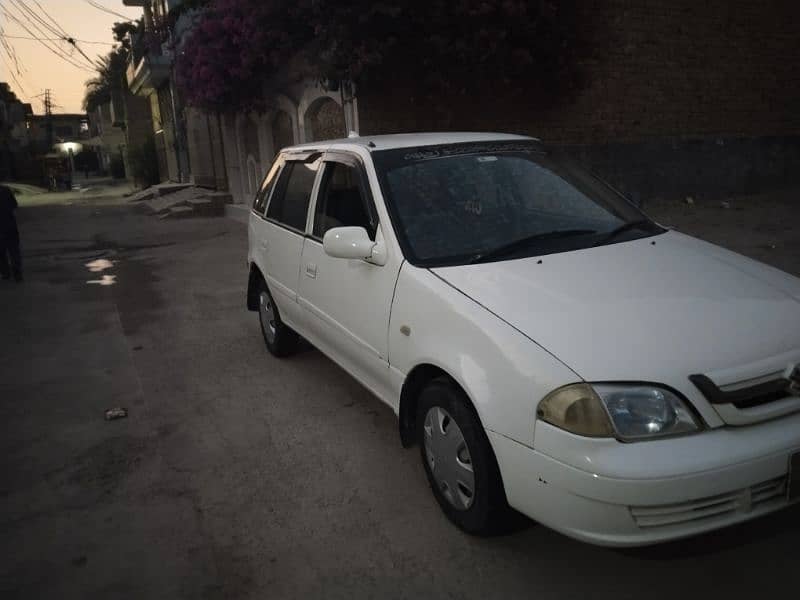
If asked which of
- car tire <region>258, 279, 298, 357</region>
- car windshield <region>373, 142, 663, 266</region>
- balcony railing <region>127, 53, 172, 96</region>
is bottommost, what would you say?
car tire <region>258, 279, 298, 357</region>

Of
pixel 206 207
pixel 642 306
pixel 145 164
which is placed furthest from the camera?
pixel 145 164

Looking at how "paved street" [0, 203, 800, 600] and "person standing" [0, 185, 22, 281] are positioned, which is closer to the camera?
"paved street" [0, 203, 800, 600]

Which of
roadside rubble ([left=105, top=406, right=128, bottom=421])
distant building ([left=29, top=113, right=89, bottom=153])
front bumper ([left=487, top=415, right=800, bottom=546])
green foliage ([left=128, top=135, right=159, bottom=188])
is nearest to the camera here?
front bumper ([left=487, top=415, right=800, bottom=546])

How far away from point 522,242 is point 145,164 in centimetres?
3049

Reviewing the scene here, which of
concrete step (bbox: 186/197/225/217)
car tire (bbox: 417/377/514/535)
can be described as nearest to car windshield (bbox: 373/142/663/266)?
car tire (bbox: 417/377/514/535)

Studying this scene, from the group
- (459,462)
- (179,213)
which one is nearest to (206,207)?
(179,213)

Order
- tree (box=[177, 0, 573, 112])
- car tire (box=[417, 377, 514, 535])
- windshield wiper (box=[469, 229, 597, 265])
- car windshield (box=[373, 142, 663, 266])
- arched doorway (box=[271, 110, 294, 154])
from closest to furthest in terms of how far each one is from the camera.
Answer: car tire (box=[417, 377, 514, 535]) < windshield wiper (box=[469, 229, 597, 265]) < car windshield (box=[373, 142, 663, 266]) < tree (box=[177, 0, 573, 112]) < arched doorway (box=[271, 110, 294, 154])

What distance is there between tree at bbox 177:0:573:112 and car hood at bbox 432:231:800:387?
739cm

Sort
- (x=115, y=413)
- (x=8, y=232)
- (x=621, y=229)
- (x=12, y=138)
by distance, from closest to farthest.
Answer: (x=621, y=229) → (x=115, y=413) → (x=8, y=232) → (x=12, y=138)

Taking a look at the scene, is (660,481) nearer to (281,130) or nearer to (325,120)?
(325,120)

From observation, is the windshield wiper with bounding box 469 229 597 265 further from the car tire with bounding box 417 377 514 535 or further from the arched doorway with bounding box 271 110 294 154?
the arched doorway with bounding box 271 110 294 154

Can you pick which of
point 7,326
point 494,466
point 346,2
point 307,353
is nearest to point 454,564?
point 494,466

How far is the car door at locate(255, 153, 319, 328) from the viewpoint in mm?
4422

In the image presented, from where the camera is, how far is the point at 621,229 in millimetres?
3389
